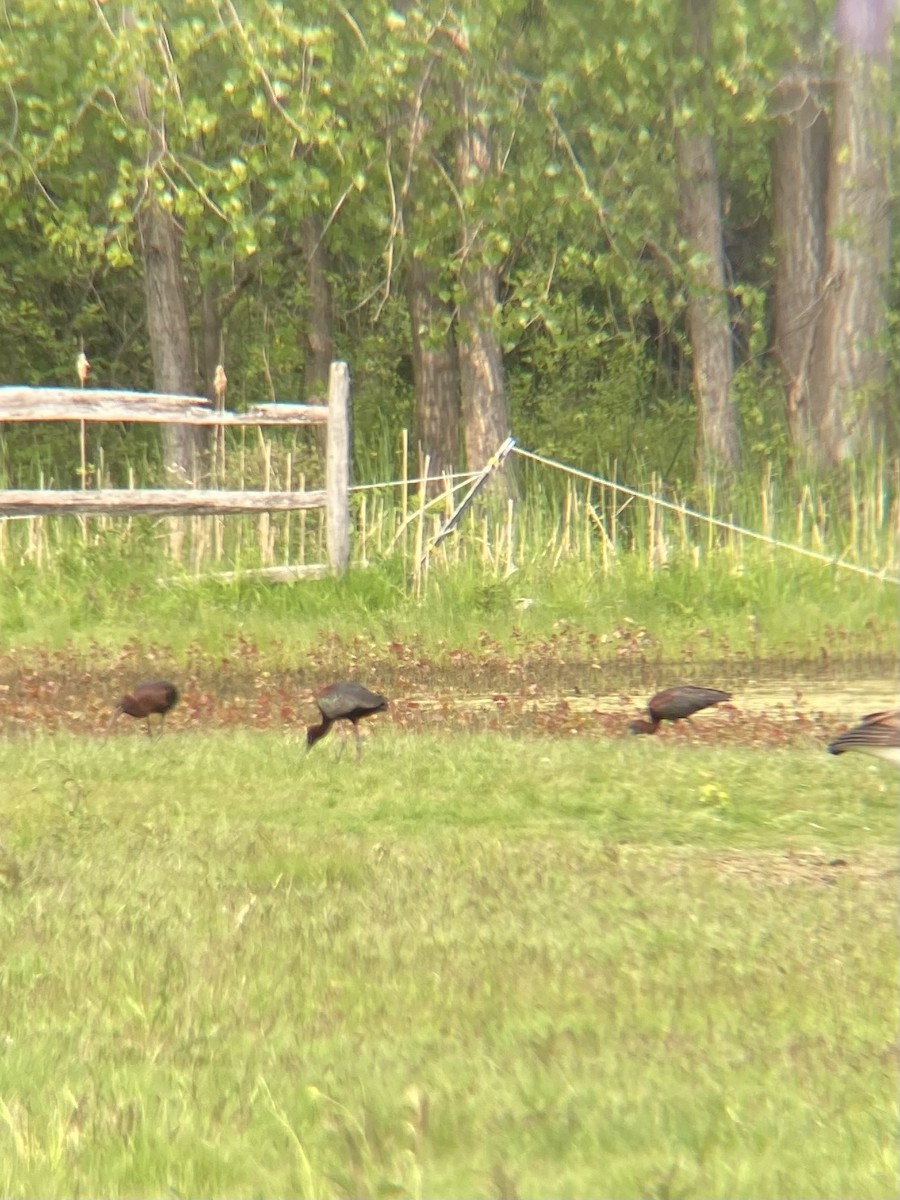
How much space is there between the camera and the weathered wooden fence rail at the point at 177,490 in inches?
641

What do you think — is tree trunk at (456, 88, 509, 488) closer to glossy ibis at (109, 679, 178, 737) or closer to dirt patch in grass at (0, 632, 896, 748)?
dirt patch in grass at (0, 632, 896, 748)

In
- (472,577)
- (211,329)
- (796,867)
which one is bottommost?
(796,867)

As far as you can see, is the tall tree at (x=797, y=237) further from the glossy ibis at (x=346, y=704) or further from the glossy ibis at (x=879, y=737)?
the glossy ibis at (x=879, y=737)

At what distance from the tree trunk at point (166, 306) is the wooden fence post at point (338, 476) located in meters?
3.39

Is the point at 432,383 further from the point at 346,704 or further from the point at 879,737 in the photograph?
the point at 879,737

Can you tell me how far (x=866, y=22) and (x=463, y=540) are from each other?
7421 mm

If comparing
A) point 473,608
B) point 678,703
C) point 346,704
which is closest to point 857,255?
point 473,608

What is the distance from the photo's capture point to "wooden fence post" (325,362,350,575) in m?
16.8

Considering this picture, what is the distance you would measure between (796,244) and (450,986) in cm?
1780

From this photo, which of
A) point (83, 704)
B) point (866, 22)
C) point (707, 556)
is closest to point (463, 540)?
point (707, 556)

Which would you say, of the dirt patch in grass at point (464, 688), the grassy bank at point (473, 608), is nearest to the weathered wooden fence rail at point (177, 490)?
the grassy bank at point (473, 608)

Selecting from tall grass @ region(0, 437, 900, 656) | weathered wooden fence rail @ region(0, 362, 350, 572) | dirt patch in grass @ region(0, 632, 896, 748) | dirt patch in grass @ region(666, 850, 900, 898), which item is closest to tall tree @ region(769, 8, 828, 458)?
tall grass @ region(0, 437, 900, 656)

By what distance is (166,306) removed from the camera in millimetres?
21281

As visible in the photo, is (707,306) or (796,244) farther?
(796,244)
